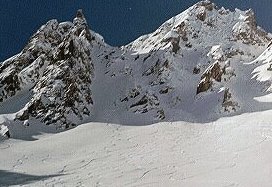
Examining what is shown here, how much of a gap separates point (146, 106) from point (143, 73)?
11.5 metres

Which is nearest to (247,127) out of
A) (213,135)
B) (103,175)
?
(213,135)

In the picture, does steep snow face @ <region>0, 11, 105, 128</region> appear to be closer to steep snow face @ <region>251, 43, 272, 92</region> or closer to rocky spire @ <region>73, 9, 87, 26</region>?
rocky spire @ <region>73, 9, 87, 26</region>

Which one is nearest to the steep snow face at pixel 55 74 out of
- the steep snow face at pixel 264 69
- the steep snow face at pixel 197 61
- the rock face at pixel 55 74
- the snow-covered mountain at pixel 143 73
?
the rock face at pixel 55 74

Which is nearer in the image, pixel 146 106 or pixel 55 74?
pixel 146 106

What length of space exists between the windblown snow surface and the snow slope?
10 centimetres

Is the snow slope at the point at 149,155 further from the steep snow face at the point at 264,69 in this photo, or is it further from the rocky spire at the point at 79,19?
the rocky spire at the point at 79,19

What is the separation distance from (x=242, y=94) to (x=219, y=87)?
10.1 ft

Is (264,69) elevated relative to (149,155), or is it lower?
elevated

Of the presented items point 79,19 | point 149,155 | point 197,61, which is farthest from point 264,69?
point 79,19

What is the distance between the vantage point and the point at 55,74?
201 ft

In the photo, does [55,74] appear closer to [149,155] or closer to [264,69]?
[149,155]

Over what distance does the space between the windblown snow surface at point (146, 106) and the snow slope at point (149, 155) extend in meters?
0.10

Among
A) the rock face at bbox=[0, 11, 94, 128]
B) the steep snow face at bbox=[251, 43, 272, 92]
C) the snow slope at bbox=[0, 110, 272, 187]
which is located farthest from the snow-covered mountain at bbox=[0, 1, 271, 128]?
the snow slope at bbox=[0, 110, 272, 187]

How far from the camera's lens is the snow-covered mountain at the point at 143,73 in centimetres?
5572
